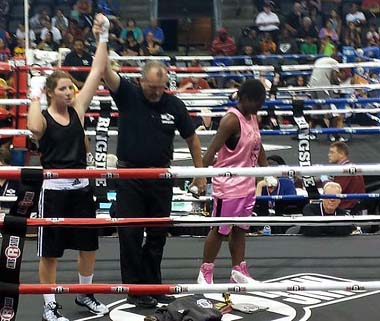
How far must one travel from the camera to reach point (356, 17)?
1712cm

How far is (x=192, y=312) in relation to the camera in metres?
3.88

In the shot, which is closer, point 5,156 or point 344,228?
point 344,228

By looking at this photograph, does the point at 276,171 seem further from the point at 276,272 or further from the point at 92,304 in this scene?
the point at 276,272

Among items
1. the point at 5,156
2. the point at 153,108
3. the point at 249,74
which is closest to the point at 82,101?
the point at 153,108

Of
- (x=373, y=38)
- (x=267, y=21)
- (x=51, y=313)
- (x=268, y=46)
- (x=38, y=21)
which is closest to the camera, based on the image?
(x=51, y=313)

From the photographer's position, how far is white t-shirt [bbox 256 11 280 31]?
16.7 metres

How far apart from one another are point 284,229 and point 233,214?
2251mm

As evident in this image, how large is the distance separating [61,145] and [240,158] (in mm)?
1092

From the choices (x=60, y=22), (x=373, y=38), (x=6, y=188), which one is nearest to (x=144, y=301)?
(x=6, y=188)

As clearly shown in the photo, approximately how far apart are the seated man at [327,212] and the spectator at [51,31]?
10.2 metres

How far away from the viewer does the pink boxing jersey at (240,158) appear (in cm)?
475

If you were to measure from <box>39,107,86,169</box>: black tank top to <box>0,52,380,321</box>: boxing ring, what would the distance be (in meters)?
0.65

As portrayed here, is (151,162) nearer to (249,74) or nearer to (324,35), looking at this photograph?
(249,74)

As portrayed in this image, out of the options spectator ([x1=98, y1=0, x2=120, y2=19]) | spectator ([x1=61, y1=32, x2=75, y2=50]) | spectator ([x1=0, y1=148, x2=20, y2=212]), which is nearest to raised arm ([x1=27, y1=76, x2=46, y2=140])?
spectator ([x1=0, y1=148, x2=20, y2=212])
